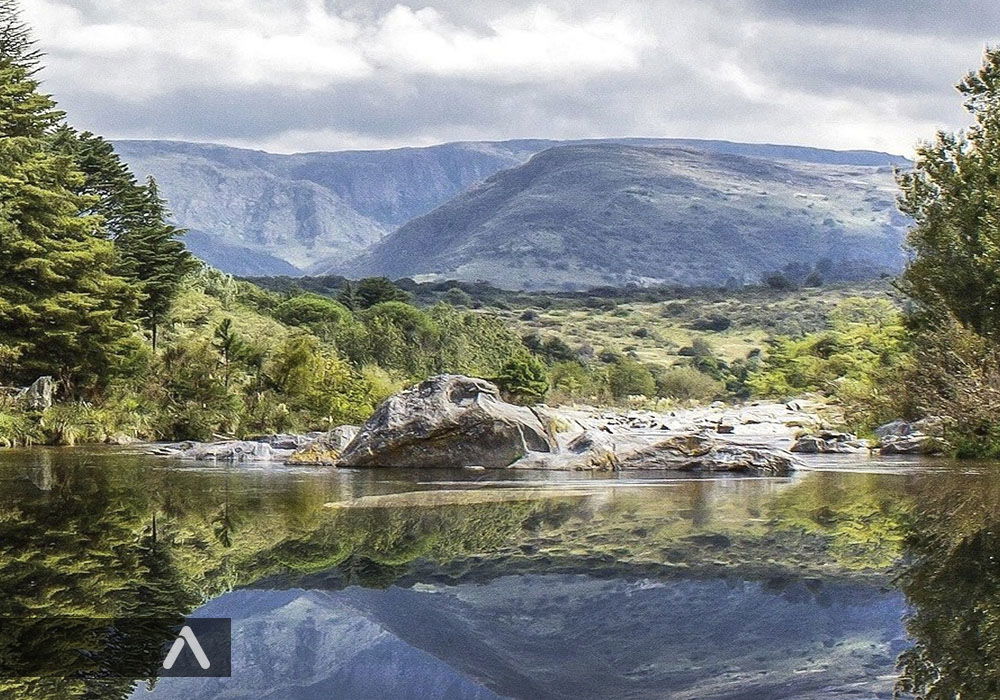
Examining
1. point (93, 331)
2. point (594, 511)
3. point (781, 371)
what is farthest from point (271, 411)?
point (781, 371)

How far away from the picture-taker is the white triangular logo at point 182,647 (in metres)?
3.55

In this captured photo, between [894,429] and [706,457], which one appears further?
[894,429]

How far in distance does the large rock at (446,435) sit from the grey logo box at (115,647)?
29.9 ft

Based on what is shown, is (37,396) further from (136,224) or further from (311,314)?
(311,314)

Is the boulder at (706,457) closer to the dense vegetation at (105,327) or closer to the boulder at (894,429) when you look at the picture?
the boulder at (894,429)

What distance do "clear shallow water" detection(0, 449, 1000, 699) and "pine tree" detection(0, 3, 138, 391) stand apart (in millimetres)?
14068

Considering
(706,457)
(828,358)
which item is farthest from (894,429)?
(828,358)

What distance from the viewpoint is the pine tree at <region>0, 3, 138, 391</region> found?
21656 millimetres

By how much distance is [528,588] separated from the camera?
16.1ft

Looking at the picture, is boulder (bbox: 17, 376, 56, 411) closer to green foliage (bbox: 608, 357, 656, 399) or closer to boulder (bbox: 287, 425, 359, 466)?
boulder (bbox: 287, 425, 359, 466)

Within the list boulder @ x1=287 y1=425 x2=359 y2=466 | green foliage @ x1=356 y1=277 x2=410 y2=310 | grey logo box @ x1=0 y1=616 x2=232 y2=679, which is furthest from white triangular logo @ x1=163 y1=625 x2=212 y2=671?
green foliage @ x1=356 y1=277 x2=410 y2=310

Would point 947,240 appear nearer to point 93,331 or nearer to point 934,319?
point 934,319

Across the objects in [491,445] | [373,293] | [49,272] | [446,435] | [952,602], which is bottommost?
[491,445]

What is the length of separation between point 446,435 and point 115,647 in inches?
378
